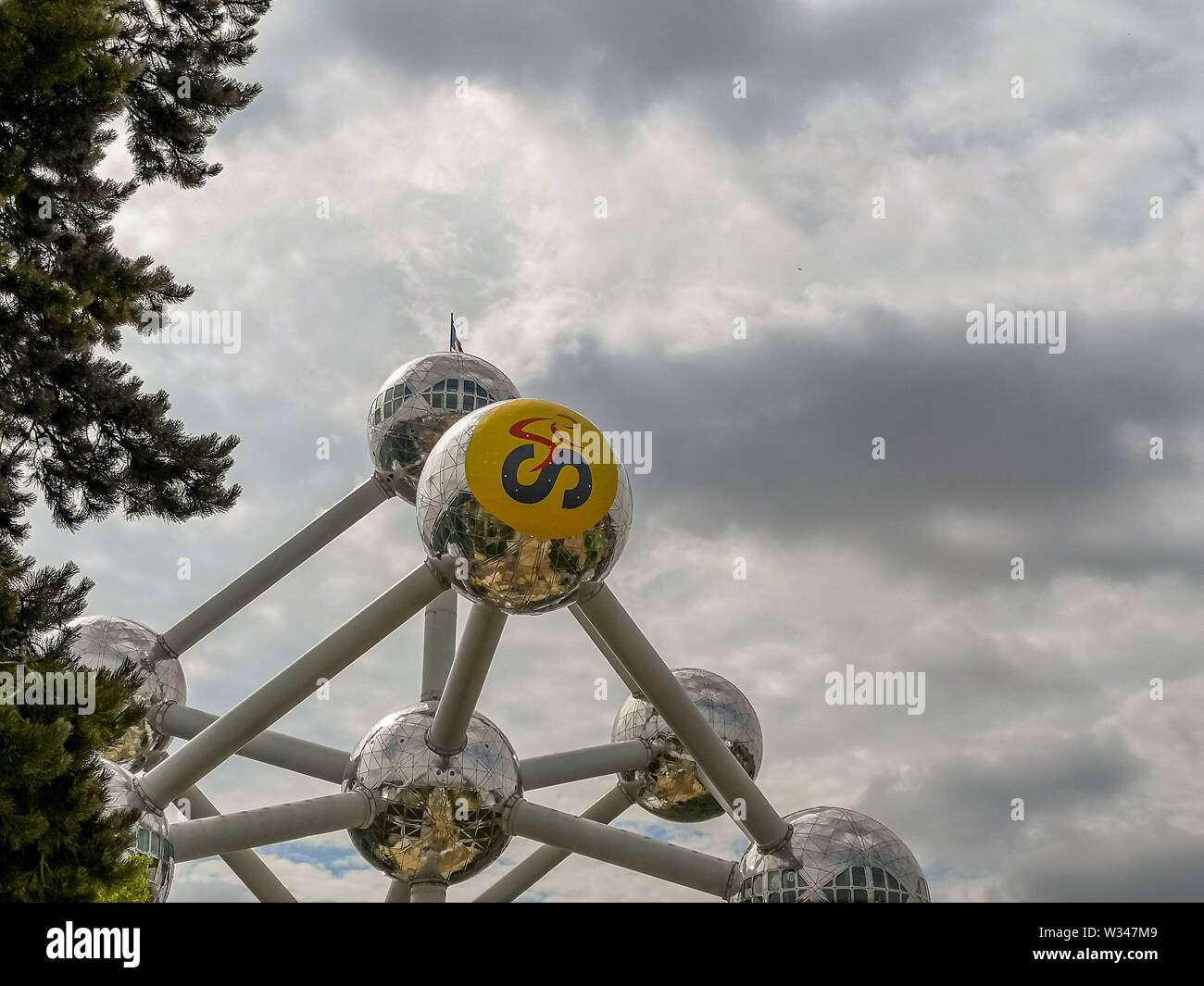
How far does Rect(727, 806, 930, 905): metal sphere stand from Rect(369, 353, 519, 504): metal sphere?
6.24 metres

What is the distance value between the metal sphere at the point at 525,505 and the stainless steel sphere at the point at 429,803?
2.58 metres

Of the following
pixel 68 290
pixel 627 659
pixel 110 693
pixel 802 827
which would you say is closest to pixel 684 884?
pixel 802 827

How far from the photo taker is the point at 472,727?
1346 cm

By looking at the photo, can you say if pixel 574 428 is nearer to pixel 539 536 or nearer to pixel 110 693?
pixel 539 536

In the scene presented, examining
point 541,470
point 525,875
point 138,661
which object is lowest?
point 525,875

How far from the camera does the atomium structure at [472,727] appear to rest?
10938 millimetres

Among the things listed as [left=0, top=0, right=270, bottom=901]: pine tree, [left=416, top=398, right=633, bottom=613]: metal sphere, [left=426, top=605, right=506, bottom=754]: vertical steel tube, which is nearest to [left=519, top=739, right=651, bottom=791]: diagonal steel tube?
[left=426, top=605, right=506, bottom=754]: vertical steel tube

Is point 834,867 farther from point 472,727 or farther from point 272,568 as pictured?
point 272,568

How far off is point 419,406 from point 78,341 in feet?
19.6

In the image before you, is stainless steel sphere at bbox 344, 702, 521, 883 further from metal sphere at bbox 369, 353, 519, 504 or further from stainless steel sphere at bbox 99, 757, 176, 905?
metal sphere at bbox 369, 353, 519, 504

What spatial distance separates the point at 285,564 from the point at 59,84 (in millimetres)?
7313

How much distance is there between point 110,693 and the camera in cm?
802

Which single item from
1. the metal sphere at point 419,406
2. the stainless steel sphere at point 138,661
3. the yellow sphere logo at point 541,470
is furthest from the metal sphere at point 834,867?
the stainless steel sphere at point 138,661

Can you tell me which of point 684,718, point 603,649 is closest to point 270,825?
point 684,718
